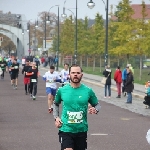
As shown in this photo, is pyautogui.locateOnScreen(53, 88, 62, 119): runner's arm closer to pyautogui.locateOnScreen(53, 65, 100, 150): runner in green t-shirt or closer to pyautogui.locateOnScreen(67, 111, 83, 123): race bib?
pyautogui.locateOnScreen(53, 65, 100, 150): runner in green t-shirt

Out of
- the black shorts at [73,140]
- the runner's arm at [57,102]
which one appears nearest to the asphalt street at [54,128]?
the runner's arm at [57,102]

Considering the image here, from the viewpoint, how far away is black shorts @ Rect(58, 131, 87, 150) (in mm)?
8492

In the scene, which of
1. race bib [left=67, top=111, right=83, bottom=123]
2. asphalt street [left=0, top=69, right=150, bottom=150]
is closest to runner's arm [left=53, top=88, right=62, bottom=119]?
race bib [left=67, top=111, right=83, bottom=123]

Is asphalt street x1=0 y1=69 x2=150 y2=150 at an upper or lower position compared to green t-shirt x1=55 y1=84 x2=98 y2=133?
lower

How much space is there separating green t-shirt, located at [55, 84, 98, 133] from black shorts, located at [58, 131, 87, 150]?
6 centimetres

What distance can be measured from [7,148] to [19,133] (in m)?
2.45

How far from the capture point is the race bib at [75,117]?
8.50m

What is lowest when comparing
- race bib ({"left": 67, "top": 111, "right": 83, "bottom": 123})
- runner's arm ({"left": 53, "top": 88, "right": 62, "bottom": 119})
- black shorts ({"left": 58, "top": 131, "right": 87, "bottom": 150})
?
black shorts ({"left": 58, "top": 131, "right": 87, "bottom": 150})

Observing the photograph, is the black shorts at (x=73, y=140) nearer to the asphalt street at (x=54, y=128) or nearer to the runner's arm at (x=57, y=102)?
the runner's arm at (x=57, y=102)

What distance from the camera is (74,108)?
8.59 meters

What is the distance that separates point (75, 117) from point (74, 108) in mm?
152

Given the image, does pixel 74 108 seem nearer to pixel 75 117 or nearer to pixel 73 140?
pixel 75 117

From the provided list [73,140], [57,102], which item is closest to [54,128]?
[57,102]

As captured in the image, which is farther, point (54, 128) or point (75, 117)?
point (54, 128)
